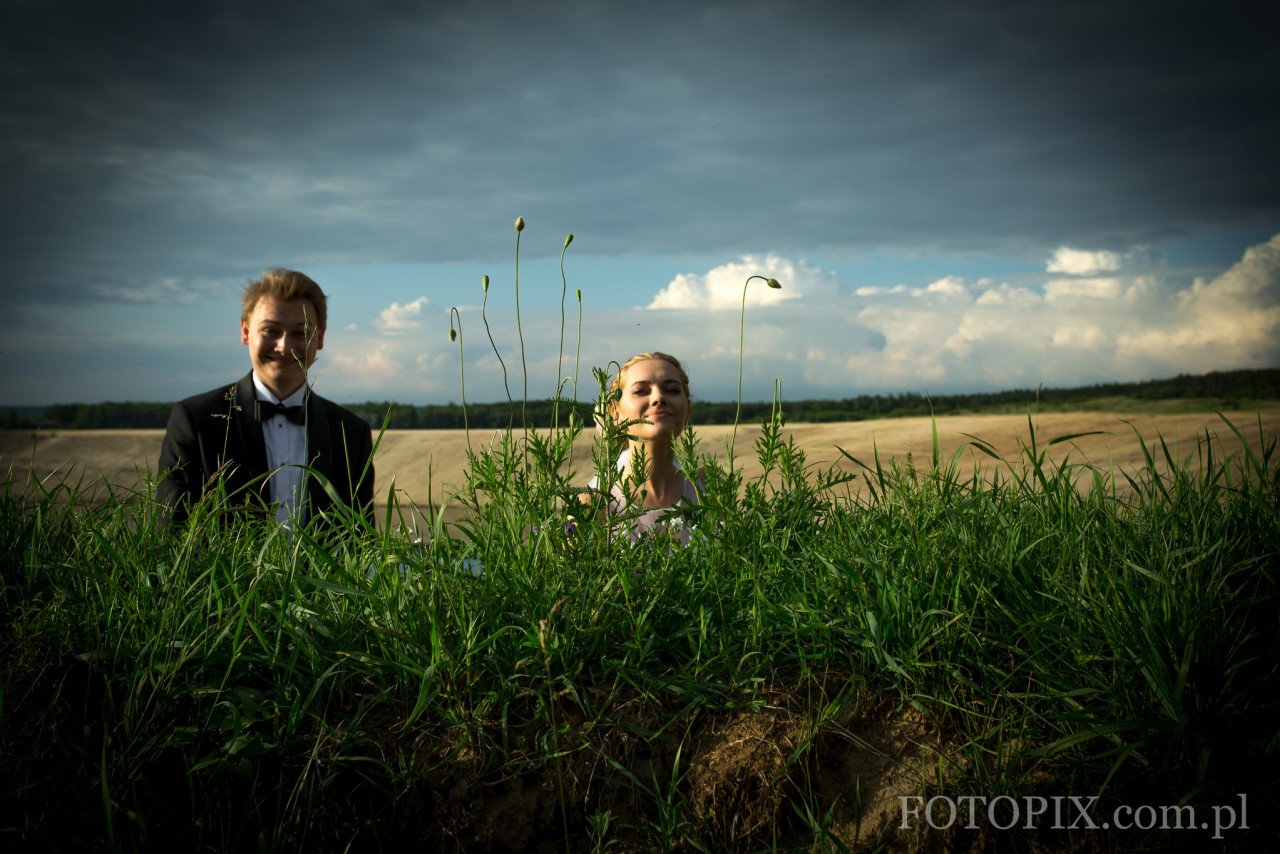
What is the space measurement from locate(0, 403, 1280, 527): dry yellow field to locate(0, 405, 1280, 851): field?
51 centimetres

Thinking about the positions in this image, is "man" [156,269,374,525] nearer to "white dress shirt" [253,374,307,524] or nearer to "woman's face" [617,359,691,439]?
"white dress shirt" [253,374,307,524]

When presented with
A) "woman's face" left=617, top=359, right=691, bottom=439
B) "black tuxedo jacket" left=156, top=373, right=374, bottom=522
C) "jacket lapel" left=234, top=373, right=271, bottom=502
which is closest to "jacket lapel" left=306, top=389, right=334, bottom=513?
"black tuxedo jacket" left=156, top=373, right=374, bottom=522

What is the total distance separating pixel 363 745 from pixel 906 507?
2.00m

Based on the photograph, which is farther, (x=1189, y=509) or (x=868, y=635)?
(x=1189, y=509)

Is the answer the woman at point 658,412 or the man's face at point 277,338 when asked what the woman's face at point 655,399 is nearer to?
the woman at point 658,412

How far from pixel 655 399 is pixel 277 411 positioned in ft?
7.99

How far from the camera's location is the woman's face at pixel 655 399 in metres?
4.77

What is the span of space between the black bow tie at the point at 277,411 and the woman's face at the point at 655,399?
83.3 inches

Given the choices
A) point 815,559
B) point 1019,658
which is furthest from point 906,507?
point 1019,658

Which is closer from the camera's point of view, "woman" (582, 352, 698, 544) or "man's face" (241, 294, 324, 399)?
"woman" (582, 352, 698, 544)

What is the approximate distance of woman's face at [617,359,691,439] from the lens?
477cm

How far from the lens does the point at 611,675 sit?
252 cm

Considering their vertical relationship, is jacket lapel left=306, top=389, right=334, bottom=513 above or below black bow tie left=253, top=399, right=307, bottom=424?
below

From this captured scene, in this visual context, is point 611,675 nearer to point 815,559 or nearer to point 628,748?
point 628,748
